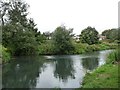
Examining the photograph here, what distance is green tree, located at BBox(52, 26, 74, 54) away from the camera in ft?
158

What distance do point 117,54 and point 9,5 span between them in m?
33.9

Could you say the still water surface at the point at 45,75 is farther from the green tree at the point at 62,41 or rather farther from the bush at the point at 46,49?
the bush at the point at 46,49

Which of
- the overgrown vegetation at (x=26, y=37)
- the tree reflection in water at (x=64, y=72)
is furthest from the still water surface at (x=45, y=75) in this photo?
the overgrown vegetation at (x=26, y=37)

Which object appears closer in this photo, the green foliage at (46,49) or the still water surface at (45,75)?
the still water surface at (45,75)

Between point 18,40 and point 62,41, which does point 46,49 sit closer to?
point 62,41

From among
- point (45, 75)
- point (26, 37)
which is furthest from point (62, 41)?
point (45, 75)

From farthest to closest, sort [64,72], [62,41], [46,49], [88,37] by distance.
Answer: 1. [88,37]
2. [46,49]
3. [62,41]
4. [64,72]

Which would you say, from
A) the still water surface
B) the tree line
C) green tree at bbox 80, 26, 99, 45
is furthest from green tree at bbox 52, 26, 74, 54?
green tree at bbox 80, 26, 99, 45

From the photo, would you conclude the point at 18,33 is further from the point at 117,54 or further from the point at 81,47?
the point at 117,54

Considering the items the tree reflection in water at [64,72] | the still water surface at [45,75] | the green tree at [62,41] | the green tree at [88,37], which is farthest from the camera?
the green tree at [88,37]

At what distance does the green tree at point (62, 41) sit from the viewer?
48062 mm

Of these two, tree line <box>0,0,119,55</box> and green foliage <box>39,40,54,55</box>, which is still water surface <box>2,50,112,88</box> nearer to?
tree line <box>0,0,119,55</box>

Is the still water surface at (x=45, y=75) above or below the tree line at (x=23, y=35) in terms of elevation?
below

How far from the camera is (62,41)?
48.1 meters
